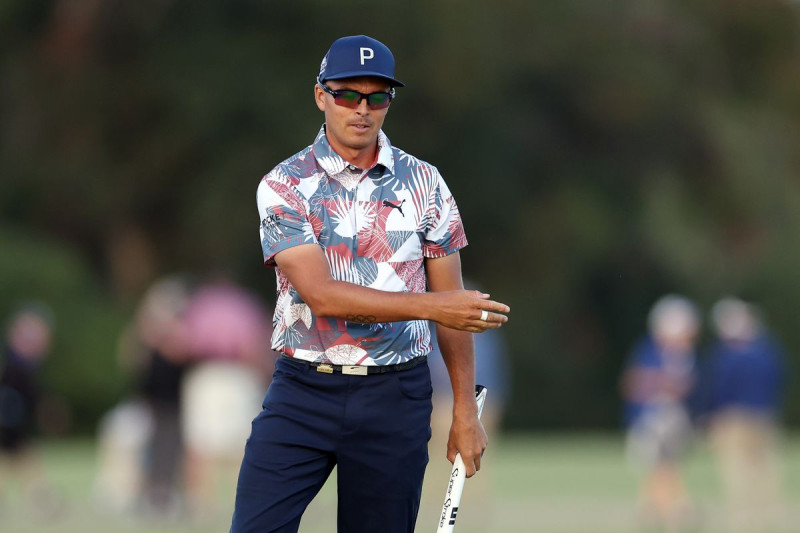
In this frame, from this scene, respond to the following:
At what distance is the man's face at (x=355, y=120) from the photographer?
6.41 m

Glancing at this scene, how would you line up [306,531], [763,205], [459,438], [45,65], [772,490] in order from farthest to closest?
[763,205] → [45,65] → [772,490] → [306,531] → [459,438]

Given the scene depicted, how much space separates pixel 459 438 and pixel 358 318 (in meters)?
0.79

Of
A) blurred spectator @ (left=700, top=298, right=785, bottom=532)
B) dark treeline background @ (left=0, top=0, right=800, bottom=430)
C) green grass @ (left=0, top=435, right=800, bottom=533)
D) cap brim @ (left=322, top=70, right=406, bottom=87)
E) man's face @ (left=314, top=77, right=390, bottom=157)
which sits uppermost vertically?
dark treeline background @ (left=0, top=0, right=800, bottom=430)

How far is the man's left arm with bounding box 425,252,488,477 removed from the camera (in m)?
6.65

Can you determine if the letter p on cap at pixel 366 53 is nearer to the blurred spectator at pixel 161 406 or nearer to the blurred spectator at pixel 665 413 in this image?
the blurred spectator at pixel 665 413

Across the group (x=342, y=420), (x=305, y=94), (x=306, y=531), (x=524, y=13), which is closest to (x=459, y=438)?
(x=342, y=420)

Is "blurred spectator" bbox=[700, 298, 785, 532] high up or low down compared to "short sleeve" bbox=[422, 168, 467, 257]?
down

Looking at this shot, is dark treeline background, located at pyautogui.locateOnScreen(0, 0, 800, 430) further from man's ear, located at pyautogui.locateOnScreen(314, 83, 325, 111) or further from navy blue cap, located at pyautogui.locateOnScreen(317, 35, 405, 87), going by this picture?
navy blue cap, located at pyautogui.locateOnScreen(317, 35, 405, 87)

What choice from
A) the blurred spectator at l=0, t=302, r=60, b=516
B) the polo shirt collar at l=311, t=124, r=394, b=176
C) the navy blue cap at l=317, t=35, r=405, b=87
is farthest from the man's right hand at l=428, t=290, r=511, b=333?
the blurred spectator at l=0, t=302, r=60, b=516

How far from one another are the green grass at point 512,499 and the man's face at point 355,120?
28.2 feet

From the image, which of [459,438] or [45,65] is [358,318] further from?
[45,65]

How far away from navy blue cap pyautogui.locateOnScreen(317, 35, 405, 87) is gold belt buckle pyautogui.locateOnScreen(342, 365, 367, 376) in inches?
43.2

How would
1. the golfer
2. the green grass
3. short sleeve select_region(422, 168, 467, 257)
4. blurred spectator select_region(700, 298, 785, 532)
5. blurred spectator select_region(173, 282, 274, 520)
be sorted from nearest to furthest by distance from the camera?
1. the golfer
2. short sleeve select_region(422, 168, 467, 257)
3. the green grass
4. blurred spectator select_region(173, 282, 274, 520)
5. blurred spectator select_region(700, 298, 785, 532)

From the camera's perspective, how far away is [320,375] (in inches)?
252
